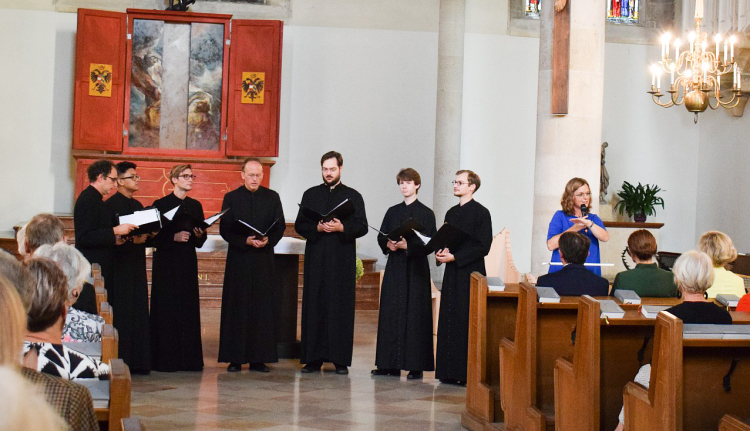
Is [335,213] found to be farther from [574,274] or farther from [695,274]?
[695,274]

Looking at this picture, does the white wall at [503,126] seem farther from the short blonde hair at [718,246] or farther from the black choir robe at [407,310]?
the short blonde hair at [718,246]

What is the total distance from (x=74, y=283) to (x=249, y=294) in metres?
3.06

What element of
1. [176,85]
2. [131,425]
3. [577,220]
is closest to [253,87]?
[176,85]

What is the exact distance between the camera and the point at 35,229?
505 cm

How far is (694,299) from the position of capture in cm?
396

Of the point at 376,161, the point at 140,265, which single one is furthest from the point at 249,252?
the point at 376,161

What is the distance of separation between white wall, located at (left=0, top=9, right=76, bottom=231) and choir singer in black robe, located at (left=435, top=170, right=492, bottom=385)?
27.1 ft

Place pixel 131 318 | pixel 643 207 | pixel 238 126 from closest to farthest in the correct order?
pixel 131 318
pixel 238 126
pixel 643 207

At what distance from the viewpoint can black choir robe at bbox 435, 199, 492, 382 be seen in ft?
22.2

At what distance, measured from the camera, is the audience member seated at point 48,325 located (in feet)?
8.83

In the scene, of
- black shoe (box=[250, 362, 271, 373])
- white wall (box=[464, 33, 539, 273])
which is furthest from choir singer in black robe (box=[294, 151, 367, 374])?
white wall (box=[464, 33, 539, 273])

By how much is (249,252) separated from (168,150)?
21.1 ft

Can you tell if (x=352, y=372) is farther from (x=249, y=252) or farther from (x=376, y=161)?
(x=376, y=161)

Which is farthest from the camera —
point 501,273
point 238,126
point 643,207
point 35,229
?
point 643,207
